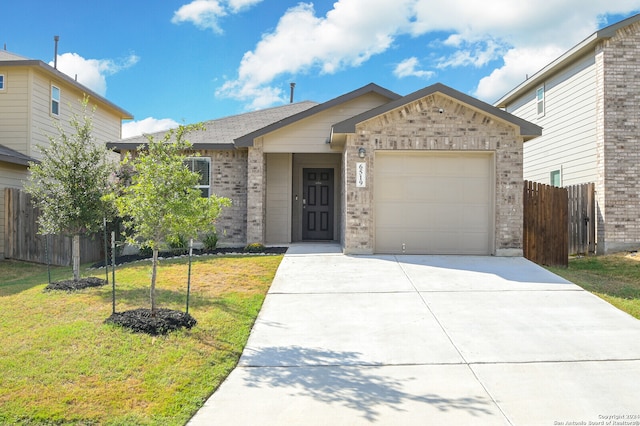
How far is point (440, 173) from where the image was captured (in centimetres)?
1093

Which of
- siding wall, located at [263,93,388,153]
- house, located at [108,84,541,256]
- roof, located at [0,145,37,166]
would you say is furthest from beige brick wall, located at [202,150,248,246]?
roof, located at [0,145,37,166]

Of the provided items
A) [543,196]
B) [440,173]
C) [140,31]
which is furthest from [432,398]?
[140,31]

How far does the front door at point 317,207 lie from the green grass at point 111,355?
6.52 metres

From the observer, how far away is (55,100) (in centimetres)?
1639

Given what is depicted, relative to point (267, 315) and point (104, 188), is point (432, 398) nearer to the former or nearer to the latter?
point (267, 315)

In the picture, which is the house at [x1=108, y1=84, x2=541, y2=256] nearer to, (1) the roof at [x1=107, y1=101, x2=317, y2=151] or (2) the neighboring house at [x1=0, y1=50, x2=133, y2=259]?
(1) the roof at [x1=107, y1=101, x2=317, y2=151]

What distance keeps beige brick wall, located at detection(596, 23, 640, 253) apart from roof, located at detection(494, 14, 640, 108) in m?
0.26

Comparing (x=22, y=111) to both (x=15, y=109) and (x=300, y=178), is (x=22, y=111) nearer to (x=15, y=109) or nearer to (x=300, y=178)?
(x=15, y=109)

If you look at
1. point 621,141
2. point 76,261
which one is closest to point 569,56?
point 621,141

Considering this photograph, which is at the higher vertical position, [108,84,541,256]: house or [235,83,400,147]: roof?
[235,83,400,147]: roof

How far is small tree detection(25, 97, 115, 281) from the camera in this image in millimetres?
8430

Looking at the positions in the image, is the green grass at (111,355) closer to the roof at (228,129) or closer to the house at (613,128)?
the roof at (228,129)

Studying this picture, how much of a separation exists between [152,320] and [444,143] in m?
7.58

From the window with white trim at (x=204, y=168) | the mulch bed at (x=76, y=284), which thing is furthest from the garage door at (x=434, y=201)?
the mulch bed at (x=76, y=284)
